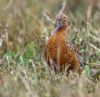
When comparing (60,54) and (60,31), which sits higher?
(60,31)

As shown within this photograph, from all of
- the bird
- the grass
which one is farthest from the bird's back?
the grass

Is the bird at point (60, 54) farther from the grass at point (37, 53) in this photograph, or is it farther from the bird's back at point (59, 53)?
the grass at point (37, 53)

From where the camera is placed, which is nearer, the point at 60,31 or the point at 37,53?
the point at 60,31

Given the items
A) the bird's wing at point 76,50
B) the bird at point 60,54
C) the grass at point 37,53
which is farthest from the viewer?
the bird's wing at point 76,50

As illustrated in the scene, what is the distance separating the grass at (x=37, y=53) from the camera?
5.16 metres

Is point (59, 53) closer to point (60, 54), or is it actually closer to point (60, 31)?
point (60, 54)

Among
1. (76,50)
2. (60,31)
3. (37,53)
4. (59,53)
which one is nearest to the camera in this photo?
(59,53)

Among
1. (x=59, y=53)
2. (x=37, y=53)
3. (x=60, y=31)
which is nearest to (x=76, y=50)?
(x=60, y=31)

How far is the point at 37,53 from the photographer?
7410mm

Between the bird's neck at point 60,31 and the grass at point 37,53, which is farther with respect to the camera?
the bird's neck at point 60,31

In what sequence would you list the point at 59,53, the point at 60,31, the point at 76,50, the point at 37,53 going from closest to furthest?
the point at 59,53, the point at 60,31, the point at 76,50, the point at 37,53

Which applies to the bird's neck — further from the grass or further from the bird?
the grass

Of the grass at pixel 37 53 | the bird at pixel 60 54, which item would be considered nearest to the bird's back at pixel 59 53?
the bird at pixel 60 54

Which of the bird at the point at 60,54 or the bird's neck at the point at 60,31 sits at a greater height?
the bird's neck at the point at 60,31
